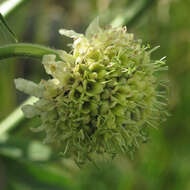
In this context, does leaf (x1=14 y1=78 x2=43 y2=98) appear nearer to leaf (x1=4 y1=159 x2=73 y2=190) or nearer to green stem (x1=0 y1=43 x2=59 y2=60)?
green stem (x1=0 y1=43 x2=59 y2=60)

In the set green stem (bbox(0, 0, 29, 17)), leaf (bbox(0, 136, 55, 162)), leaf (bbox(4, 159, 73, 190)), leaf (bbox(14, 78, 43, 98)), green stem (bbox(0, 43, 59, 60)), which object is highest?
green stem (bbox(0, 0, 29, 17))

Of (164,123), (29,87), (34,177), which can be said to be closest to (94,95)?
(29,87)

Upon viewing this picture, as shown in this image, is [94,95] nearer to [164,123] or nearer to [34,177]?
[34,177]

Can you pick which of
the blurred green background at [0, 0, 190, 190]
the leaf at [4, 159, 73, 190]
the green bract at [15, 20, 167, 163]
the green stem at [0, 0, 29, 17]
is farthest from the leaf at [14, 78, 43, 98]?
the blurred green background at [0, 0, 190, 190]

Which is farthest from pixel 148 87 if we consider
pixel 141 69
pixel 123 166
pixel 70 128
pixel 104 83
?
pixel 123 166

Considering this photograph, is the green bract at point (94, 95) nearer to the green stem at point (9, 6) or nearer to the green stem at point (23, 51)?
the green stem at point (23, 51)

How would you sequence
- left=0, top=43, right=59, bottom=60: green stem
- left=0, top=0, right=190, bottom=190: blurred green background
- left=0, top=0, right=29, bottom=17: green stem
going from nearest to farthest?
left=0, top=43, right=59, bottom=60: green stem
left=0, top=0, right=29, bottom=17: green stem
left=0, top=0, right=190, bottom=190: blurred green background

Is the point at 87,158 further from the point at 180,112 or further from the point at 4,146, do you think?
the point at 180,112

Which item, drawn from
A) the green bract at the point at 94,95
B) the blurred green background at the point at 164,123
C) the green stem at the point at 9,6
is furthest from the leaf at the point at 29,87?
the blurred green background at the point at 164,123
